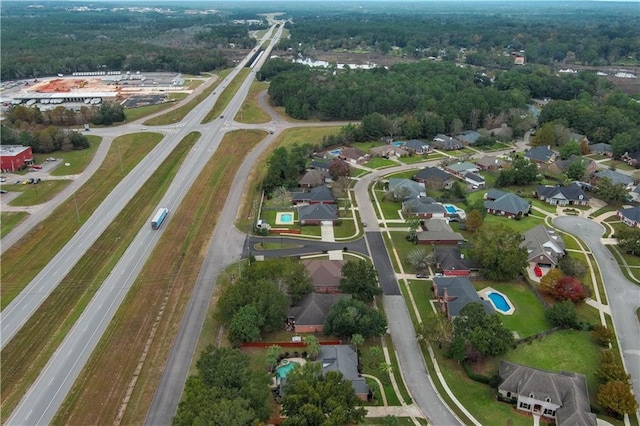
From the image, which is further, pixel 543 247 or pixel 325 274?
pixel 543 247

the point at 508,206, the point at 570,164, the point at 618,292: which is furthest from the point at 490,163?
the point at 618,292

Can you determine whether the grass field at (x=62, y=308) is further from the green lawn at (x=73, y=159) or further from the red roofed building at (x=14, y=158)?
the red roofed building at (x=14, y=158)

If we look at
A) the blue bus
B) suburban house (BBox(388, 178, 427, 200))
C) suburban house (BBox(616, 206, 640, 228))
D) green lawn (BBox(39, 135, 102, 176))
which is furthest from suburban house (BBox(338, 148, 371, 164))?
green lawn (BBox(39, 135, 102, 176))

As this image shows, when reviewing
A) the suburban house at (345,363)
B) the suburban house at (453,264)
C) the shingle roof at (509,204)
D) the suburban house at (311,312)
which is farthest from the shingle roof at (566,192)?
the suburban house at (345,363)

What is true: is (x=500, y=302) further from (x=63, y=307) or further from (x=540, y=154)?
(x=540, y=154)

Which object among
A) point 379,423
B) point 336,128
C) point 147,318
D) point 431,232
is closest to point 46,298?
point 147,318

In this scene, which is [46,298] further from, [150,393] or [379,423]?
[379,423]

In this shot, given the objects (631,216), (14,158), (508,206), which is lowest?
(631,216)
